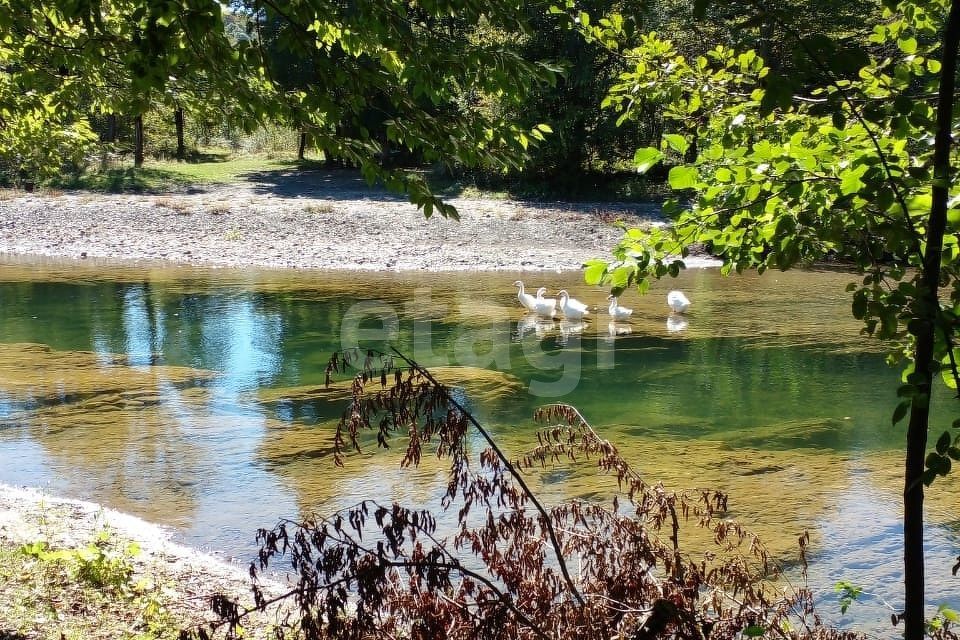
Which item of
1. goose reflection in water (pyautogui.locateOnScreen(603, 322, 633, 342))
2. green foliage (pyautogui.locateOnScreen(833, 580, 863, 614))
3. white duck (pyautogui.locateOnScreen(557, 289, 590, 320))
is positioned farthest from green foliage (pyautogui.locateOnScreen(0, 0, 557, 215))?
white duck (pyautogui.locateOnScreen(557, 289, 590, 320))

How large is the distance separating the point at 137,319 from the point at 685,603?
1481 centimetres

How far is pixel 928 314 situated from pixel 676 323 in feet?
46.8

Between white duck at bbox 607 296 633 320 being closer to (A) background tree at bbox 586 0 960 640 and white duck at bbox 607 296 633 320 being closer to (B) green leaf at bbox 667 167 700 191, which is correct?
(A) background tree at bbox 586 0 960 640

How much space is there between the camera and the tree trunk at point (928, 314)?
2234mm

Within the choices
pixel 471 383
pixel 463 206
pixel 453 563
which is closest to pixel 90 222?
pixel 463 206

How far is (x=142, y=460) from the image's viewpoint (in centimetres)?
833

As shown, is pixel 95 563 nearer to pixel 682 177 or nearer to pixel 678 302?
pixel 682 177

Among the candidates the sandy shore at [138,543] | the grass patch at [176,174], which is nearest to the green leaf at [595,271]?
the sandy shore at [138,543]

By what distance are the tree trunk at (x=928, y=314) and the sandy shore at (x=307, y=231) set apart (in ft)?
69.3

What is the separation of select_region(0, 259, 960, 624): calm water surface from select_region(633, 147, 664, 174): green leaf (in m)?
3.94

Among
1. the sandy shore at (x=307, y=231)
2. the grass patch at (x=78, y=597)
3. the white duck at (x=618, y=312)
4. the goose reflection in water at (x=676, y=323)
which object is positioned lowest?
the grass patch at (x=78, y=597)

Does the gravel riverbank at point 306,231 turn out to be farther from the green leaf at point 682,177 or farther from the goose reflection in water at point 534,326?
the green leaf at point 682,177

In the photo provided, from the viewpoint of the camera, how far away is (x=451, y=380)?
11.7 m

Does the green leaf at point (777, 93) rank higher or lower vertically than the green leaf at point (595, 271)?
higher
